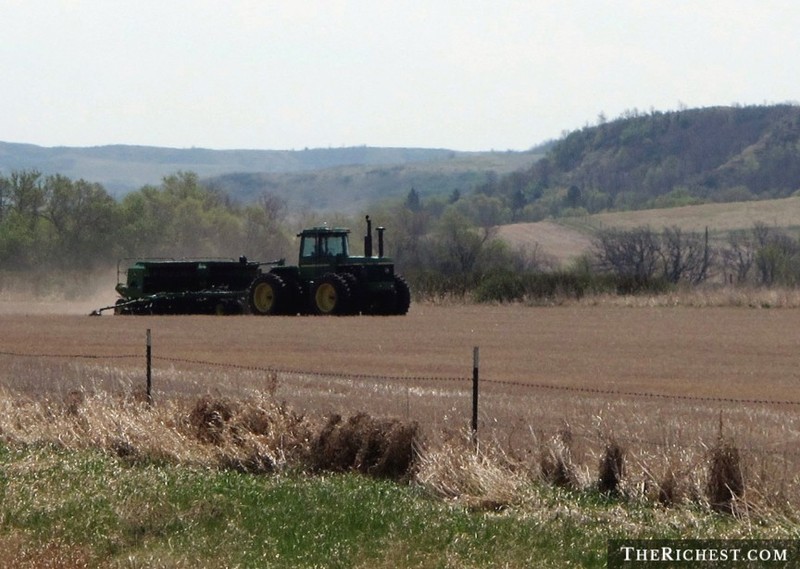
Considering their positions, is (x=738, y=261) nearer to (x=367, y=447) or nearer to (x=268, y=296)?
(x=268, y=296)

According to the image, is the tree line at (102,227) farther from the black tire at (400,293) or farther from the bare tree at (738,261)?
the black tire at (400,293)

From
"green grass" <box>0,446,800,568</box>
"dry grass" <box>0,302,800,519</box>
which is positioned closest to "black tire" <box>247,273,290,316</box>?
"dry grass" <box>0,302,800,519</box>

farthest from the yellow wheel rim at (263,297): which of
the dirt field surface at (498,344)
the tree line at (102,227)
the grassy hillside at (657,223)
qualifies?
the grassy hillside at (657,223)

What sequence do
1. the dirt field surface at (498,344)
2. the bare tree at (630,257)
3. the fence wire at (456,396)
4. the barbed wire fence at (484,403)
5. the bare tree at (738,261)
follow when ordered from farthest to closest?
the bare tree at (738,261) < the bare tree at (630,257) < the dirt field surface at (498,344) < the barbed wire fence at (484,403) < the fence wire at (456,396)

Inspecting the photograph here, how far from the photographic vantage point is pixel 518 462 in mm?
12359

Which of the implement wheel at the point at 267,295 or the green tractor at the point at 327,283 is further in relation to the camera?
the implement wheel at the point at 267,295

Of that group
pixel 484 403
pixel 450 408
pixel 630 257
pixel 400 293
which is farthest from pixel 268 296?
pixel 630 257

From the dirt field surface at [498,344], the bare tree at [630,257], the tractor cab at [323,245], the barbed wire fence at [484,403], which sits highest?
the tractor cab at [323,245]

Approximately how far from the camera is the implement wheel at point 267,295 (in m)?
39.3

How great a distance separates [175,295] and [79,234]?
30.7 meters

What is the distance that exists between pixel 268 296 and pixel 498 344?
36.1ft

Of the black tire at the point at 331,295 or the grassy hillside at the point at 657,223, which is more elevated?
the grassy hillside at the point at 657,223

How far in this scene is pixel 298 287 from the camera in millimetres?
39969

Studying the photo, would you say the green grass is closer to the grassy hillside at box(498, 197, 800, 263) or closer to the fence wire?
the fence wire
